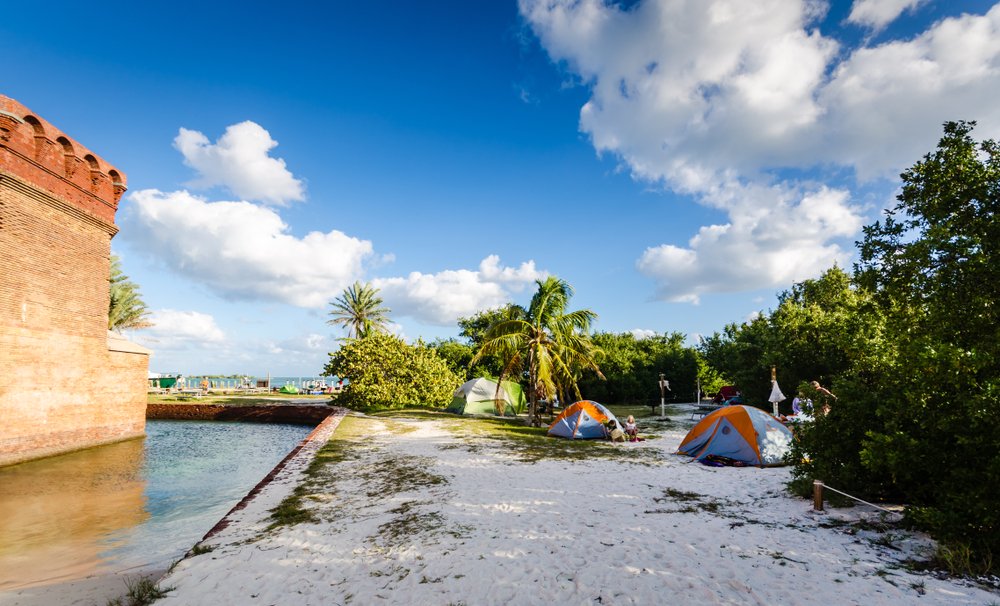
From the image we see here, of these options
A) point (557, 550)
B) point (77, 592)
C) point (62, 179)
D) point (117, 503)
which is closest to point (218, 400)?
point (62, 179)

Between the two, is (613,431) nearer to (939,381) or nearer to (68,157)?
(939,381)

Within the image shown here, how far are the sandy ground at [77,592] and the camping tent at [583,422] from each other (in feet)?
35.4

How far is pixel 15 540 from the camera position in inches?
295

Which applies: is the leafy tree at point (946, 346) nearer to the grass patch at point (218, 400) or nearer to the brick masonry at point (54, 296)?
the brick masonry at point (54, 296)

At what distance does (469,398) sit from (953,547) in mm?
20473

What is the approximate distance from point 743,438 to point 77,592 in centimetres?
1136

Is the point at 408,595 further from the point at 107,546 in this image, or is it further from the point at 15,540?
the point at 15,540

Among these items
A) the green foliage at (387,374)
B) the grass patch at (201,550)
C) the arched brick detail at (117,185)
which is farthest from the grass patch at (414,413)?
the grass patch at (201,550)

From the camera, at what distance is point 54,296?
14188mm

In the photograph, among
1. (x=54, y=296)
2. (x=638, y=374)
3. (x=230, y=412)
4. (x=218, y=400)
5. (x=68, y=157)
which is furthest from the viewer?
(x=638, y=374)

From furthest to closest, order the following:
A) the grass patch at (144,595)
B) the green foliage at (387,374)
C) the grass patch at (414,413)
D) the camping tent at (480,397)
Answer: the green foliage at (387,374) → the camping tent at (480,397) → the grass patch at (414,413) → the grass patch at (144,595)

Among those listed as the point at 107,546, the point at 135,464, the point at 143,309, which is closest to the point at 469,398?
the point at 135,464

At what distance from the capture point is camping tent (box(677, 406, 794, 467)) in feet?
31.3

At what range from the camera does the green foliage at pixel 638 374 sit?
3234cm
